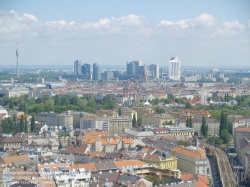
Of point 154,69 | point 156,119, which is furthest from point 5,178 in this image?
point 154,69

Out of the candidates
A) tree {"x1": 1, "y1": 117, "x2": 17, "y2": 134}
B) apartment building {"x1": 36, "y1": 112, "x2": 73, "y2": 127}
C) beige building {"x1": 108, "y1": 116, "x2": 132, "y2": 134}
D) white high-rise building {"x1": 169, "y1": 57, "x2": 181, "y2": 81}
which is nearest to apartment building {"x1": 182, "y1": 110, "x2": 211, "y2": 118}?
beige building {"x1": 108, "y1": 116, "x2": 132, "y2": 134}

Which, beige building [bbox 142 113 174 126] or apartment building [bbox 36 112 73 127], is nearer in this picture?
apartment building [bbox 36 112 73 127]

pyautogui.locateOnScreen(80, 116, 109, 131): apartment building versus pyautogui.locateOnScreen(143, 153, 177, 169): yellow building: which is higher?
pyautogui.locateOnScreen(143, 153, 177, 169): yellow building

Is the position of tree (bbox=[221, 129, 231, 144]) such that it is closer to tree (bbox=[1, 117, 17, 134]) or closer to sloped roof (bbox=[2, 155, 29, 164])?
tree (bbox=[1, 117, 17, 134])

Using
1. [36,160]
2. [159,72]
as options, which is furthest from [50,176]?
[159,72]

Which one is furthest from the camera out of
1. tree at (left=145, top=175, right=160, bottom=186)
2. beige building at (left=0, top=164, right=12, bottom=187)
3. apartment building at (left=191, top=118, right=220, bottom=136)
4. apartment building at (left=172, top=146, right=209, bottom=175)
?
apartment building at (left=191, top=118, right=220, bottom=136)

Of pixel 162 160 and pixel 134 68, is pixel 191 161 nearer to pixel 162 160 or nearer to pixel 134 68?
pixel 162 160

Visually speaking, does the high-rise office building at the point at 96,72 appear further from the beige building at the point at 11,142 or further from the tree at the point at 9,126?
the beige building at the point at 11,142

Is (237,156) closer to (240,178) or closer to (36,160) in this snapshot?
(240,178)
